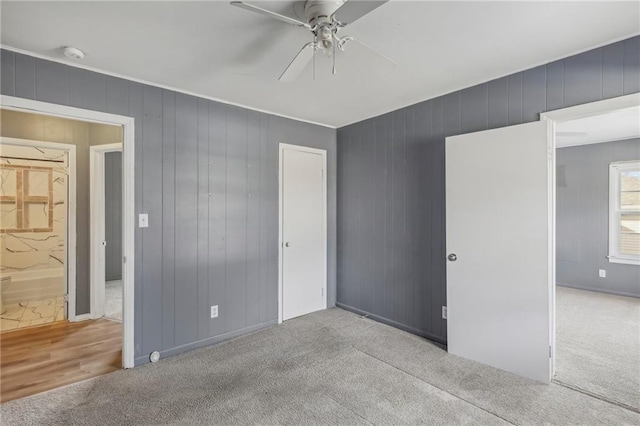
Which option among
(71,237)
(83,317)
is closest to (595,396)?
(83,317)

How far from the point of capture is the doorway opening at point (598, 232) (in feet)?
11.6

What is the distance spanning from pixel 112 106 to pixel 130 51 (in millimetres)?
600

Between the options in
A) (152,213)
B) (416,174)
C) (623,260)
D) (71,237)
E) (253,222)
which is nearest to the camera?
(152,213)

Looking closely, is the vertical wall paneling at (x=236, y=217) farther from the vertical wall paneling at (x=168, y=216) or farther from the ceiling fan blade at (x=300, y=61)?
the ceiling fan blade at (x=300, y=61)

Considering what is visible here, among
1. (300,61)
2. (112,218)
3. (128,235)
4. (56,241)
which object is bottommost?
(56,241)

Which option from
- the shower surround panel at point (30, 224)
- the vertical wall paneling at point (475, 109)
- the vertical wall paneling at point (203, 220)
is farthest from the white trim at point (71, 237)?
the vertical wall paneling at point (475, 109)

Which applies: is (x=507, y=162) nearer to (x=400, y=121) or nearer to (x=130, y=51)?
(x=400, y=121)

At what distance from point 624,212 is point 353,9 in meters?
5.87

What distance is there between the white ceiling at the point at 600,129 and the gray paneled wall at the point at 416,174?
1.68m

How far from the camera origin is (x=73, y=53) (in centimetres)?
219

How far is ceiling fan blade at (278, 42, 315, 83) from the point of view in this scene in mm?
1698

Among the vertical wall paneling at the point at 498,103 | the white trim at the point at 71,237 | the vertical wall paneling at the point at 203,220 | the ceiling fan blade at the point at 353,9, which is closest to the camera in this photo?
the ceiling fan blade at the point at 353,9

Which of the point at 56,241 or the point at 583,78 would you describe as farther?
the point at 56,241

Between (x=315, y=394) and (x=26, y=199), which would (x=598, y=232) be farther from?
(x=26, y=199)
